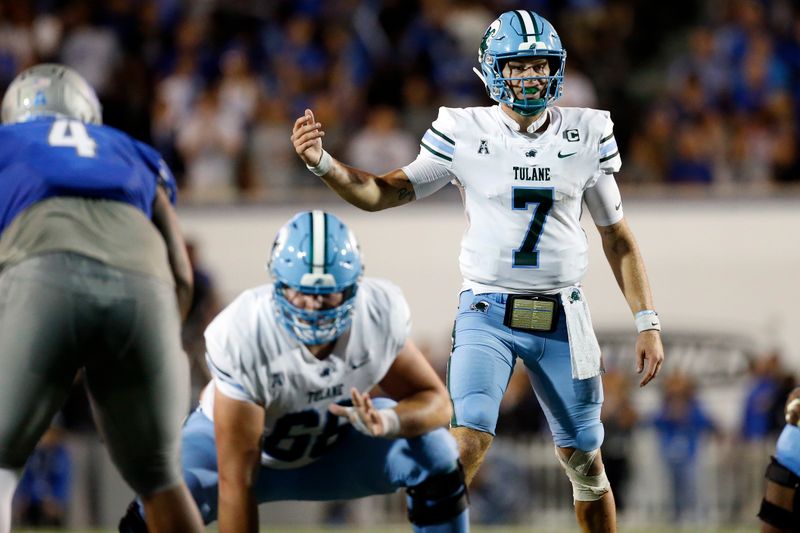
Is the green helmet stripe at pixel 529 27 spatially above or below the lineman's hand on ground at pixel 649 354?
above

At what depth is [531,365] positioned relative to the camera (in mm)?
5637

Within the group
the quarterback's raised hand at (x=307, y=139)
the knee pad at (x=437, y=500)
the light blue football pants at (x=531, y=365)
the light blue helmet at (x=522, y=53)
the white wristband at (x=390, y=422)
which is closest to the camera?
the white wristband at (x=390, y=422)

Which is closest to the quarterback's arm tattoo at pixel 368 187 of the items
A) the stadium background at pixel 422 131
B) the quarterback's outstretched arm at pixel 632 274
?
the quarterback's outstretched arm at pixel 632 274

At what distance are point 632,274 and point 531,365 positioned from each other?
1.92 ft

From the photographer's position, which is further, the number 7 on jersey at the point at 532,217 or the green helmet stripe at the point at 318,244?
the number 7 on jersey at the point at 532,217

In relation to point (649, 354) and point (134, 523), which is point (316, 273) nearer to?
point (134, 523)

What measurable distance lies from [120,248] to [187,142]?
7725 millimetres

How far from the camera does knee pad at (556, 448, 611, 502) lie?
5.63m

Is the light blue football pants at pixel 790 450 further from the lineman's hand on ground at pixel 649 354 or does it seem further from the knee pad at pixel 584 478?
the knee pad at pixel 584 478

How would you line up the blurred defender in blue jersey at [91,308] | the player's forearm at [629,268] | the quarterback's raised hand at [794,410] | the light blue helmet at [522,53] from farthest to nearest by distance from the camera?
1. the player's forearm at [629,268]
2. the light blue helmet at [522,53]
3. the quarterback's raised hand at [794,410]
4. the blurred defender in blue jersey at [91,308]

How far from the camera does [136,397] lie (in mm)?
4488

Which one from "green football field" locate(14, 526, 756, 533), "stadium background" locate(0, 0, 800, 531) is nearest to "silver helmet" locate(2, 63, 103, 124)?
"green football field" locate(14, 526, 756, 533)

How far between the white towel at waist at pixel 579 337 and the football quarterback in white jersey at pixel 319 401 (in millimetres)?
851

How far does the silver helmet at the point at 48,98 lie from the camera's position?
4992 millimetres
